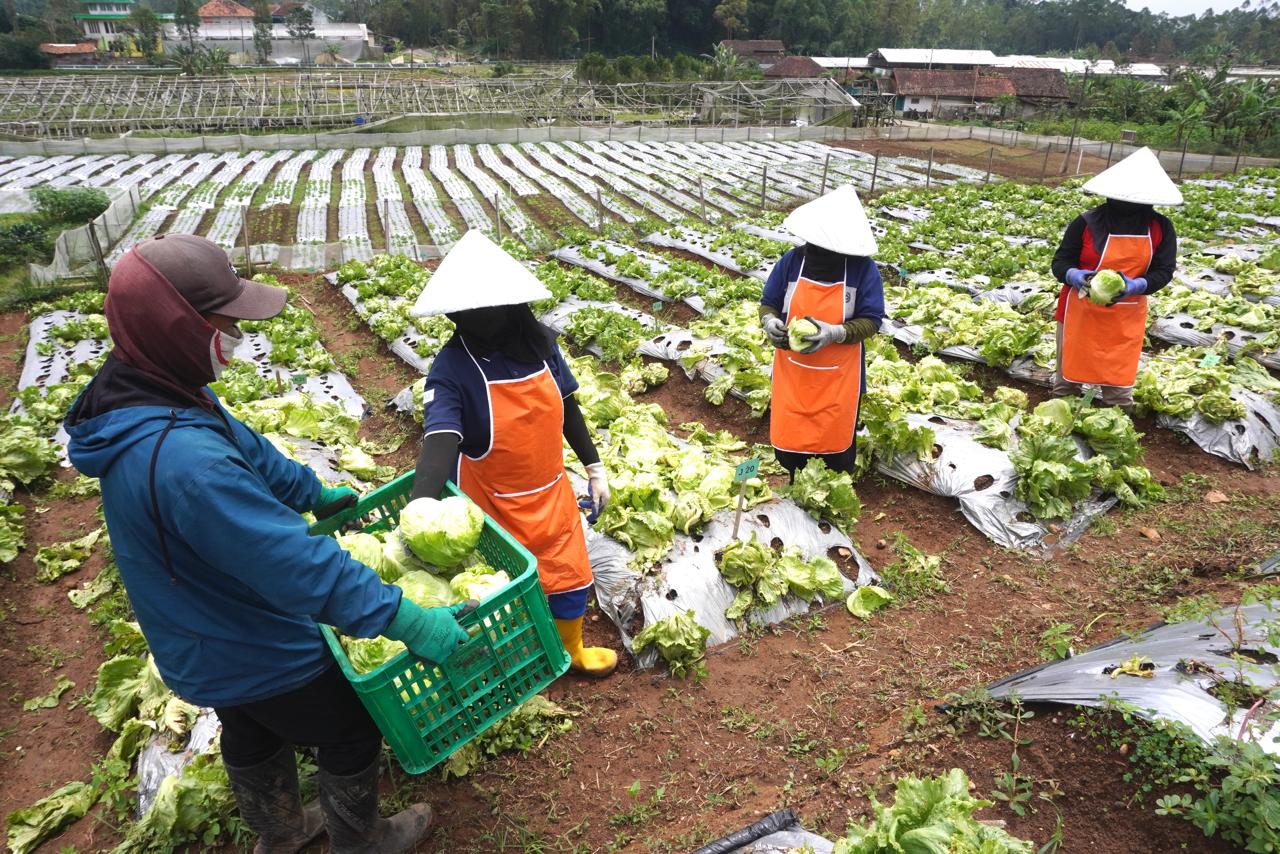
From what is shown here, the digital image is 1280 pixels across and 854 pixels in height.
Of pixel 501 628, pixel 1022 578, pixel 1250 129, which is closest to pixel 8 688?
pixel 501 628

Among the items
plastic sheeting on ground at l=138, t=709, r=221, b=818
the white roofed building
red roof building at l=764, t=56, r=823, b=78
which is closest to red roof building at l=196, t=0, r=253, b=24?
red roof building at l=764, t=56, r=823, b=78

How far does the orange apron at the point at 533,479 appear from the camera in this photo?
3.22m

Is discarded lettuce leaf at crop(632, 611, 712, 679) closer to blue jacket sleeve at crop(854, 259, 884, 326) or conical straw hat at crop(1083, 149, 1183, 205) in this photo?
blue jacket sleeve at crop(854, 259, 884, 326)

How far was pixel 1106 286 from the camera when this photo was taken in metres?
5.49

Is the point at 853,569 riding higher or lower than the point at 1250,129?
lower

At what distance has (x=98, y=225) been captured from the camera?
14.2 meters

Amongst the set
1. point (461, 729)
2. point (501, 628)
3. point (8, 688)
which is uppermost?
point (501, 628)

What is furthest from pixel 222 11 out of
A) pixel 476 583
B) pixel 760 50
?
pixel 476 583

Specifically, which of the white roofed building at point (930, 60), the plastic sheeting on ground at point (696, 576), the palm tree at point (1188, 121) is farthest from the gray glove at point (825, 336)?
the white roofed building at point (930, 60)

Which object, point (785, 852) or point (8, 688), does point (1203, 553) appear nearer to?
point (785, 852)

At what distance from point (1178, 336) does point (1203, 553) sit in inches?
185

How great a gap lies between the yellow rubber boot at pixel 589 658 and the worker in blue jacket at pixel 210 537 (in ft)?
4.73

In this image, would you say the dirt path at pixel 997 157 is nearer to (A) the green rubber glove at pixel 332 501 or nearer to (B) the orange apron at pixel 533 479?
(B) the orange apron at pixel 533 479

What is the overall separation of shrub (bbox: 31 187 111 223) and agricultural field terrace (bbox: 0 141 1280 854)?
311 inches
